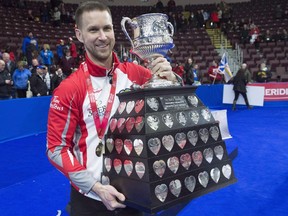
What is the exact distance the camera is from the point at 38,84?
7.71m

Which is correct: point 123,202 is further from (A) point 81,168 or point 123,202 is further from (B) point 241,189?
(B) point 241,189

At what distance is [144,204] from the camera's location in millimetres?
1168

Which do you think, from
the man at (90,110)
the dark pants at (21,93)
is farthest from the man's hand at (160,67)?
the dark pants at (21,93)

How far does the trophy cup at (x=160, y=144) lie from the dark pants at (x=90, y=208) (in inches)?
8.2

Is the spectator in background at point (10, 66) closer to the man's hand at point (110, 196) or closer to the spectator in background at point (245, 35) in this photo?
the man's hand at point (110, 196)

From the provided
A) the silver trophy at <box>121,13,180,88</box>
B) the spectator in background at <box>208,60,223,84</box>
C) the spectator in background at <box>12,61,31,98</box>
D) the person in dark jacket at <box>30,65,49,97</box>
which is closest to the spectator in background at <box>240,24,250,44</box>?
the spectator in background at <box>208,60,223,84</box>

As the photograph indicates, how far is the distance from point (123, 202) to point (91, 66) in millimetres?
610

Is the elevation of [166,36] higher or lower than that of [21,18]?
lower

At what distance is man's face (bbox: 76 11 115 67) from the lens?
4.22 feet

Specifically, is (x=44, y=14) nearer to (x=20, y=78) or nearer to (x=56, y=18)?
(x=56, y=18)

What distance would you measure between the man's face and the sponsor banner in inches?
415

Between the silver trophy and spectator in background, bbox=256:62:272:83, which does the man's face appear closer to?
the silver trophy

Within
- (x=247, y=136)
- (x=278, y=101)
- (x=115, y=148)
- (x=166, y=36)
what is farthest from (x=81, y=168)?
(x=278, y=101)

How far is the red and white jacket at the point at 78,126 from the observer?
128 cm
